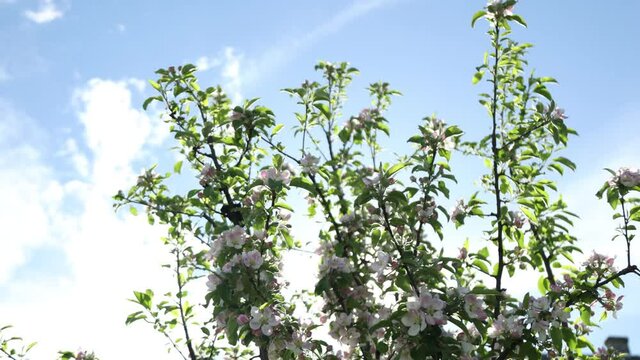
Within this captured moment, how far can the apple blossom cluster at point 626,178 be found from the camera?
3.07 m

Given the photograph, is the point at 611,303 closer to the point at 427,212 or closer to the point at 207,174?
the point at 427,212

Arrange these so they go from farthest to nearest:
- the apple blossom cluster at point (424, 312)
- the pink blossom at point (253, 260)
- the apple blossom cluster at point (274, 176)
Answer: the apple blossom cluster at point (274, 176) < the pink blossom at point (253, 260) < the apple blossom cluster at point (424, 312)

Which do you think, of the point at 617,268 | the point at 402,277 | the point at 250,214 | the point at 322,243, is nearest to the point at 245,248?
the point at 250,214

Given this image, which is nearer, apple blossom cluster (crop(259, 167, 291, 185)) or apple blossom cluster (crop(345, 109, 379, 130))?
apple blossom cluster (crop(259, 167, 291, 185))

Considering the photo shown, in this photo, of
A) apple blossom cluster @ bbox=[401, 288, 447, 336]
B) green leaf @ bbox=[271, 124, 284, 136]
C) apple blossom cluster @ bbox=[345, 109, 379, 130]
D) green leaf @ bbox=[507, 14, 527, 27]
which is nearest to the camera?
apple blossom cluster @ bbox=[401, 288, 447, 336]

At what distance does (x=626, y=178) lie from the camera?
3.10 m

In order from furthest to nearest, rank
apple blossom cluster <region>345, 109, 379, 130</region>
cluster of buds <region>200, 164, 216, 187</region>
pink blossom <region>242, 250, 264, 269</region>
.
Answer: apple blossom cluster <region>345, 109, 379, 130</region>
cluster of buds <region>200, 164, 216, 187</region>
pink blossom <region>242, 250, 264, 269</region>

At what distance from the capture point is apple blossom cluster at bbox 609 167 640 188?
307cm

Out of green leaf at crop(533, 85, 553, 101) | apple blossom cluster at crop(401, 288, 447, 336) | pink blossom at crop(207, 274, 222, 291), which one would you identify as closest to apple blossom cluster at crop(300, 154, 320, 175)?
pink blossom at crop(207, 274, 222, 291)

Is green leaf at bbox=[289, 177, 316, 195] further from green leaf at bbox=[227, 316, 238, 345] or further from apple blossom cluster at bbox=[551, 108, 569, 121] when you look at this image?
apple blossom cluster at bbox=[551, 108, 569, 121]

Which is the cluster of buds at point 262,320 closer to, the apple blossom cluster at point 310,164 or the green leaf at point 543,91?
the apple blossom cluster at point 310,164

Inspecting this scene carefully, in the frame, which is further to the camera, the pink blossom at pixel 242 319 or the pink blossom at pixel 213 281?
the pink blossom at pixel 213 281

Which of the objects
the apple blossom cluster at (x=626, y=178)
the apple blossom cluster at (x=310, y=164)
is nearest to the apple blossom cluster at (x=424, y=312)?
the apple blossom cluster at (x=310, y=164)

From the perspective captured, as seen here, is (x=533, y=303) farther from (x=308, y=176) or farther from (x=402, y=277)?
(x=308, y=176)
